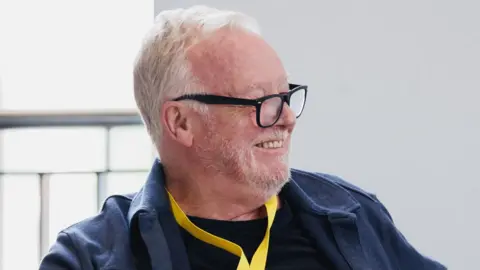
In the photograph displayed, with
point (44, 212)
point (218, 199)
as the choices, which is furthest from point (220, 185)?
point (44, 212)

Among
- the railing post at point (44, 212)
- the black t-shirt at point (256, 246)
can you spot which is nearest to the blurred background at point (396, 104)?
the railing post at point (44, 212)

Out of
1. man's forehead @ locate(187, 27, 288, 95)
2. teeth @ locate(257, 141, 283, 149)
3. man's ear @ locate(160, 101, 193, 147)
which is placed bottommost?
teeth @ locate(257, 141, 283, 149)

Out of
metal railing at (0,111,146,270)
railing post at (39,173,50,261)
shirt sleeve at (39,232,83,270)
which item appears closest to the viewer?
shirt sleeve at (39,232,83,270)

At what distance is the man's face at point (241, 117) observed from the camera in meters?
1.40

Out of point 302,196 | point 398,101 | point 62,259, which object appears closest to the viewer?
point 62,259

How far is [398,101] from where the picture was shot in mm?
2062

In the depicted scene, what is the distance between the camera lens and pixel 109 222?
142 centimetres

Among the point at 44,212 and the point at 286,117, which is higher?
the point at 286,117

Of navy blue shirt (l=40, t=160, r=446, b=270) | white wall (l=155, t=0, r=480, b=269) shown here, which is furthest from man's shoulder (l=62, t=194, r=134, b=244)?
white wall (l=155, t=0, r=480, b=269)

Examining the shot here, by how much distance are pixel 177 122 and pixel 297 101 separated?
25 centimetres

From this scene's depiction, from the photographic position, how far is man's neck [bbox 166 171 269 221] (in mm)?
1447

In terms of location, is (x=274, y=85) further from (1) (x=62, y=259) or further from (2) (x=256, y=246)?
(1) (x=62, y=259)

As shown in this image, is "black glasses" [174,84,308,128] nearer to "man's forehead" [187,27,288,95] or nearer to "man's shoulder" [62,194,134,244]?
"man's forehead" [187,27,288,95]

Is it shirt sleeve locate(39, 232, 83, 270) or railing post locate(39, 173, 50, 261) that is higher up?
shirt sleeve locate(39, 232, 83, 270)
